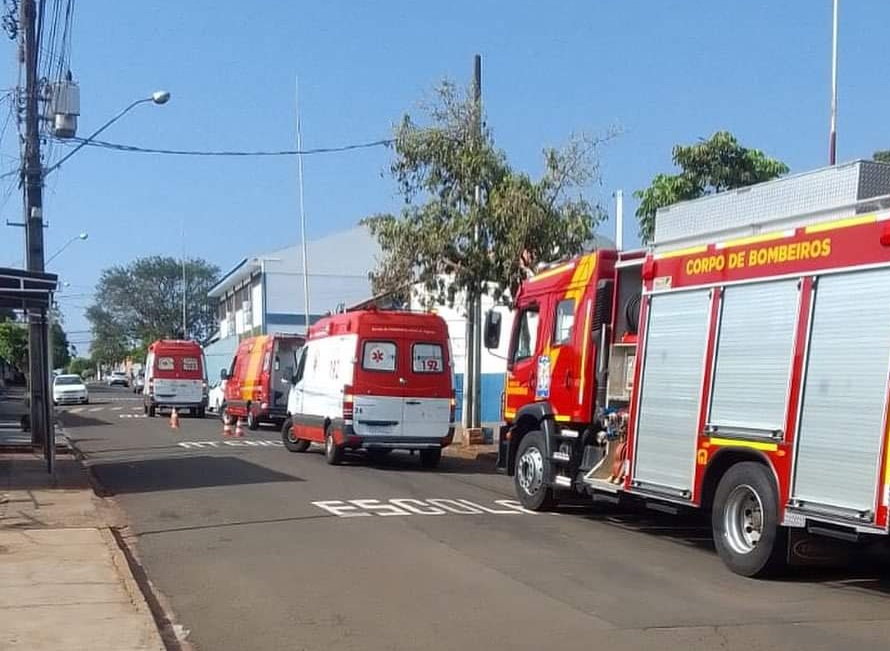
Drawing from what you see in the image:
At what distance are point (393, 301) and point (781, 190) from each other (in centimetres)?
1588

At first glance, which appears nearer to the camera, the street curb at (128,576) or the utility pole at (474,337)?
the street curb at (128,576)

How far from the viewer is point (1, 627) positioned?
733 centimetres

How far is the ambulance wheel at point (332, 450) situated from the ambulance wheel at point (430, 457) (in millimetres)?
1474

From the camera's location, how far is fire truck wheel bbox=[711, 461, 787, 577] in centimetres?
892

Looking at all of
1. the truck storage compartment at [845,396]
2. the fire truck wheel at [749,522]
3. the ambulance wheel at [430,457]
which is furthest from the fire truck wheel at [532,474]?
the ambulance wheel at [430,457]

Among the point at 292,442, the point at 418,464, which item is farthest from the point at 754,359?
the point at 292,442

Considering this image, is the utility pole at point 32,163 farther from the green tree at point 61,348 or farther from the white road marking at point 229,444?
the green tree at point 61,348

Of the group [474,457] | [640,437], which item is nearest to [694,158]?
[474,457]

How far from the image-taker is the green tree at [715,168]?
64.8 feet

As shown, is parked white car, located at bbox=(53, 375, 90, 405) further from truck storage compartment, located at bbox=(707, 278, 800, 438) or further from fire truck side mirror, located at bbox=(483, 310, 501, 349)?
truck storage compartment, located at bbox=(707, 278, 800, 438)

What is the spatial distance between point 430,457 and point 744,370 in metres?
10.6

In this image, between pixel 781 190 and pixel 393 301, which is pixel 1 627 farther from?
pixel 393 301

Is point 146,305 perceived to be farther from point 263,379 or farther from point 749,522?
point 749,522

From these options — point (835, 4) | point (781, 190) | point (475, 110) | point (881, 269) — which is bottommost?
point (881, 269)
